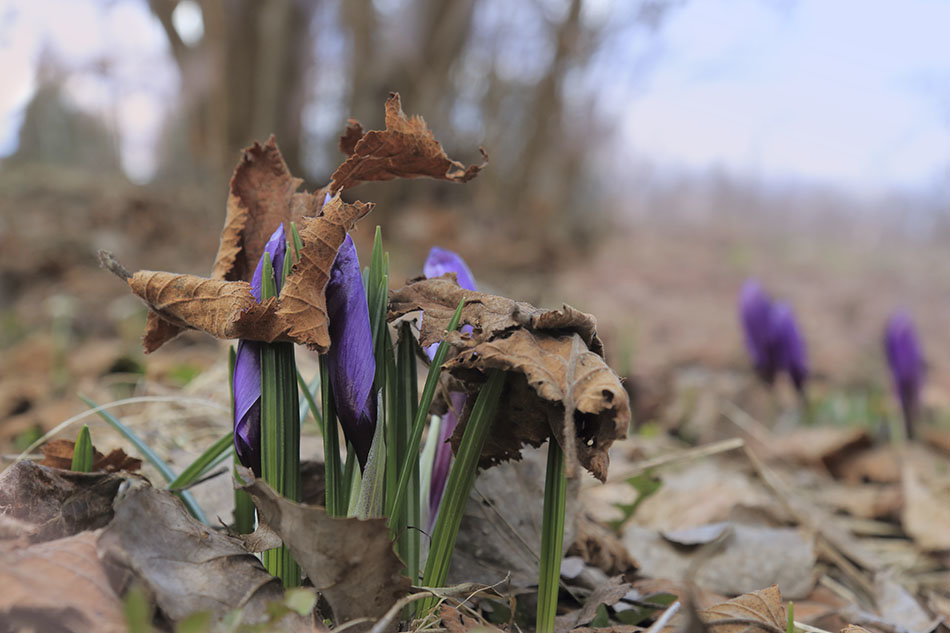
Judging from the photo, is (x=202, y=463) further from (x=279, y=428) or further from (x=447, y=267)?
(x=447, y=267)

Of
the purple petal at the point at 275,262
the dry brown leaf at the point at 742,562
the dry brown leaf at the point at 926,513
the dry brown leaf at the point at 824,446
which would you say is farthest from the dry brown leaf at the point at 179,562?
the dry brown leaf at the point at 824,446

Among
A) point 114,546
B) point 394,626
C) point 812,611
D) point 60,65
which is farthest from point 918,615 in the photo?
point 60,65

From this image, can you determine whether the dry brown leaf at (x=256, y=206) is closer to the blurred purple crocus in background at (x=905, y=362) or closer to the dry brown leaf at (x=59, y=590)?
the dry brown leaf at (x=59, y=590)

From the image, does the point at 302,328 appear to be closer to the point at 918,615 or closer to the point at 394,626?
the point at 394,626

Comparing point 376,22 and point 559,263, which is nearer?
point 376,22

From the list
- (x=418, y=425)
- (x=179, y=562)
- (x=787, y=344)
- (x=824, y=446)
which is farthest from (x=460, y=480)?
(x=787, y=344)
